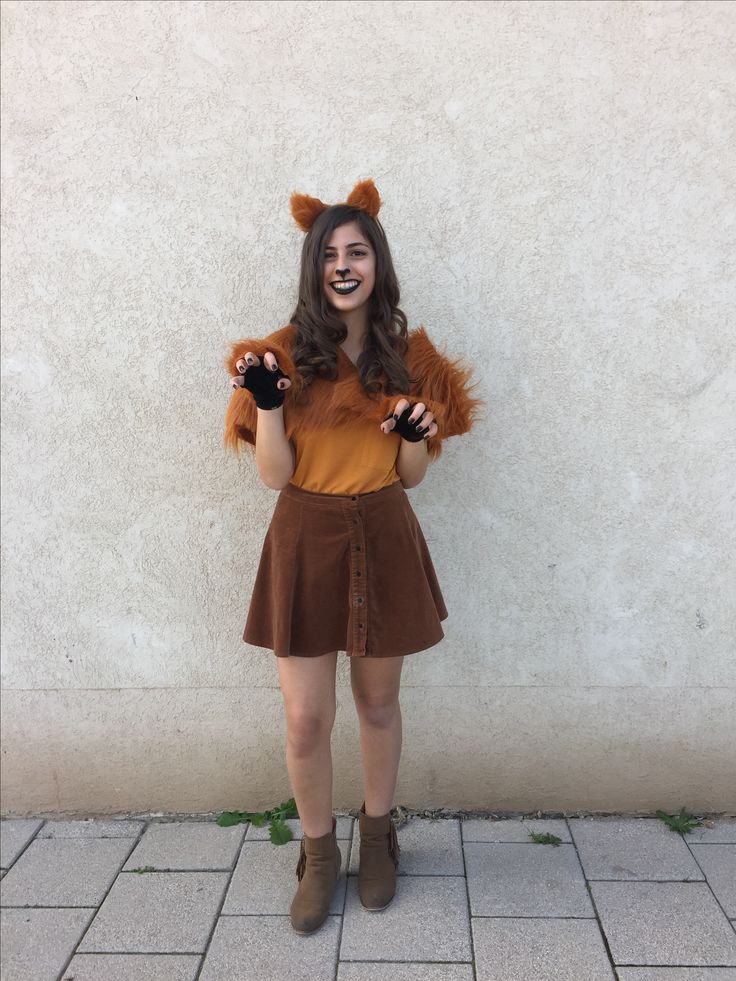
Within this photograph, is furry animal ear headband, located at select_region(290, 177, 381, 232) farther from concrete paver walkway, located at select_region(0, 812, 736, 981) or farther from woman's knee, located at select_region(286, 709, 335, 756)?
concrete paver walkway, located at select_region(0, 812, 736, 981)

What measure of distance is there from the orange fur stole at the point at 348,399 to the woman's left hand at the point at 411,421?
0.08ft

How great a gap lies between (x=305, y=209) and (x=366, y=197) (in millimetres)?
175

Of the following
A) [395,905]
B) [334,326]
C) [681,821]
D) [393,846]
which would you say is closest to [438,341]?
[334,326]

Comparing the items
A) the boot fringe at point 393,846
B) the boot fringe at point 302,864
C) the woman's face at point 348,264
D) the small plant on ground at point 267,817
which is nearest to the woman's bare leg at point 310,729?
the boot fringe at point 302,864

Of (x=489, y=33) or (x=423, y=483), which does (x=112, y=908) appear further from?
(x=489, y=33)

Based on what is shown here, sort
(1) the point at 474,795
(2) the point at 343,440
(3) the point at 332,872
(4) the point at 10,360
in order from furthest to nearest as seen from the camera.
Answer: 1. (1) the point at 474,795
2. (4) the point at 10,360
3. (3) the point at 332,872
4. (2) the point at 343,440

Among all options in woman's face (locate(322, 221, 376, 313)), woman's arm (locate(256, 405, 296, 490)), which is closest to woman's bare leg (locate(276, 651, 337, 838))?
woman's arm (locate(256, 405, 296, 490))

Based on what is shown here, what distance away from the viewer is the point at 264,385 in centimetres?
197

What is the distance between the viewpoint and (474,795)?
114 inches

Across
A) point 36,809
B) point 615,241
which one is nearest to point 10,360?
point 36,809

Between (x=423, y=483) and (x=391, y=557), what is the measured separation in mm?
546

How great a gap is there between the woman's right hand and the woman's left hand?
0.94ft

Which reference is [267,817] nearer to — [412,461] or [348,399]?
[412,461]

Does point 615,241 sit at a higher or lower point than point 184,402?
higher
